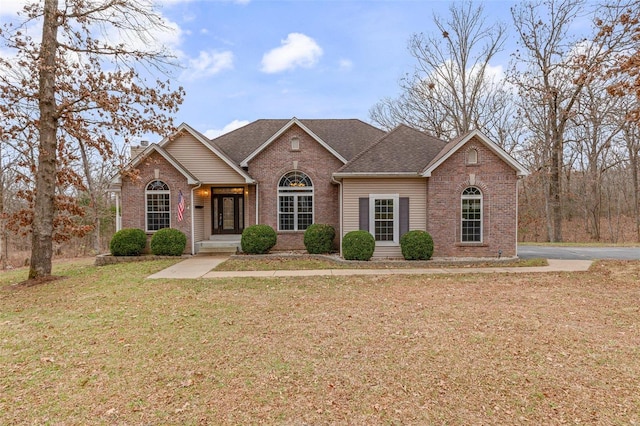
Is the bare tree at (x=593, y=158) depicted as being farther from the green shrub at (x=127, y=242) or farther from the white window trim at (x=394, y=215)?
the green shrub at (x=127, y=242)

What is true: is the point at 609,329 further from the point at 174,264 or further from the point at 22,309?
the point at 174,264

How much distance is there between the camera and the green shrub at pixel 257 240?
13.5 m

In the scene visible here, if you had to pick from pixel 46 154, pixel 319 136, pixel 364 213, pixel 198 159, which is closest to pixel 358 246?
pixel 364 213

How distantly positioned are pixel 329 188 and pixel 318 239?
2.62m

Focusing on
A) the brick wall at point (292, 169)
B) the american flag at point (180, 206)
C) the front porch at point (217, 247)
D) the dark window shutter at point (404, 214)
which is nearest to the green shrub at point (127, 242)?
the american flag at point (180, 206)

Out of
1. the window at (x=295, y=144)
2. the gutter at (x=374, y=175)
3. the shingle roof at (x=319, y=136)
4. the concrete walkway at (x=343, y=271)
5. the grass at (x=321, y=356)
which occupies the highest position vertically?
the shingle roof at (x=319, y=136)

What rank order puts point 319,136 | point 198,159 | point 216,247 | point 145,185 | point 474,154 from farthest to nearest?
point 319,136, point 198,159, point 216,247, point 145,185, point 474,154

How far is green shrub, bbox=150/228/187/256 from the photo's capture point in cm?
1362

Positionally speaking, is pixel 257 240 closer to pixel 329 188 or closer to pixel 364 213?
pixel 329 188

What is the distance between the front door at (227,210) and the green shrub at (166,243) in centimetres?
236

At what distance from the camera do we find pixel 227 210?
52.5ft

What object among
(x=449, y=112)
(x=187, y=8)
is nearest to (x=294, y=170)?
(x=187, y=8)

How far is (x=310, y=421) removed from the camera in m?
3.19

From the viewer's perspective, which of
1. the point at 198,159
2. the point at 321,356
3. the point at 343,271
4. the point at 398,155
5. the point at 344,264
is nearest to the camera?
the point at 321,356
